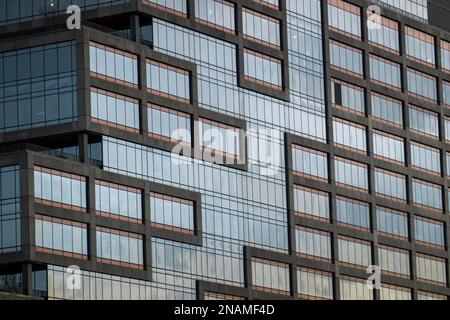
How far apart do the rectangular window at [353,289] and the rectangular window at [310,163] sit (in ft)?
32.9

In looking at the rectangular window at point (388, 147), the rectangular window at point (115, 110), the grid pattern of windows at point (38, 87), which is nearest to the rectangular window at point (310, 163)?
the rectangular window at point (388, 147)

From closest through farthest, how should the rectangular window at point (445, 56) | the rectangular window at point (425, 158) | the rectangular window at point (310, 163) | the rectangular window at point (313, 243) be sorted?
the rectangular window at point (313, 243) < the rectangular window at point (310, 163) < the rectangular window at point (425, 158) < the rectangular window at point (445, 56)

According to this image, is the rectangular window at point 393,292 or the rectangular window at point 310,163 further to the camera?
the rectangular window at point 393,292

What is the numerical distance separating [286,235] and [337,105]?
53.3 ft

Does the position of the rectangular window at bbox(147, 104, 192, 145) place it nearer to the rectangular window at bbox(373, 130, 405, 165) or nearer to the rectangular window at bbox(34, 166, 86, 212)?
the rectangular window at bbox(34, 166, 86, 212)

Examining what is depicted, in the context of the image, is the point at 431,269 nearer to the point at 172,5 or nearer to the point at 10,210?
the point at 172,5

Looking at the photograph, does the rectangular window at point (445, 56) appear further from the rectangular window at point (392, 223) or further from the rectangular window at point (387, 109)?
the rectangular window at point (392, 223)

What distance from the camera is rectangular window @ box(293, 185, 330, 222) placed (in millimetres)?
139875

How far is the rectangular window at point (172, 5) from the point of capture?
5036 inches

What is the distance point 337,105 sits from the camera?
14688 centimetres

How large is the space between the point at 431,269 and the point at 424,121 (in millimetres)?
15710

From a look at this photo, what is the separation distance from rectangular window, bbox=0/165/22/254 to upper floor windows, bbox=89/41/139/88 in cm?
1202

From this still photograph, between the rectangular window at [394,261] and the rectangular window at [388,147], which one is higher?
the rectangular window at [388,147]
